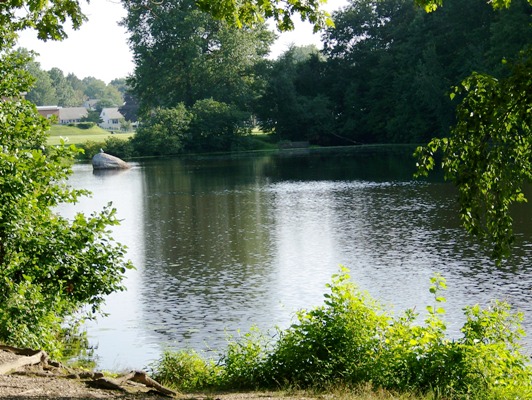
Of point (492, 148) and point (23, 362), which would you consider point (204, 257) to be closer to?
point (23, 362)

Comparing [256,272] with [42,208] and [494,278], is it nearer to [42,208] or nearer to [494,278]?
[494,278]

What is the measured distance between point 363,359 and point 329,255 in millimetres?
13543

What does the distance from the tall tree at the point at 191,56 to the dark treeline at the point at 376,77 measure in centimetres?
321

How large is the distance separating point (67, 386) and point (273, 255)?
1554 cm

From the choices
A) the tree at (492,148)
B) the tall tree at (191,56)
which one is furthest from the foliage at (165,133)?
the tree at (492,148)

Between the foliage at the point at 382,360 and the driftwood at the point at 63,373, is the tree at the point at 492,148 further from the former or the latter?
the driftwood at the point at 63,373

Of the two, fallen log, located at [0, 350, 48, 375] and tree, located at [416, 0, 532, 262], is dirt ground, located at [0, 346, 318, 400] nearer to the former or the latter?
fallen log, located at [0, 350, 48, 375]

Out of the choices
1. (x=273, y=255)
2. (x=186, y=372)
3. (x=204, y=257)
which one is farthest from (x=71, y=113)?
(x=186, y=372)

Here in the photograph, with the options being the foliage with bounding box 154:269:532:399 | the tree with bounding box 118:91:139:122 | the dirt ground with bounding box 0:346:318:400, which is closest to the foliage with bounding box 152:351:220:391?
the foliage with bounding box 154:269:532:399

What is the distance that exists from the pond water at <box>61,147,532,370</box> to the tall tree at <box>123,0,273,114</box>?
35.6 m

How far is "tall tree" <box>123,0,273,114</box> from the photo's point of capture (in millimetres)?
80875

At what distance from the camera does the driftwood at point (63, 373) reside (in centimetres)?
943

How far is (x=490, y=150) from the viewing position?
910 cm

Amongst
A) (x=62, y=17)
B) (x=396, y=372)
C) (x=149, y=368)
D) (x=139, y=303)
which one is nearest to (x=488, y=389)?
(x=396, y=372)
